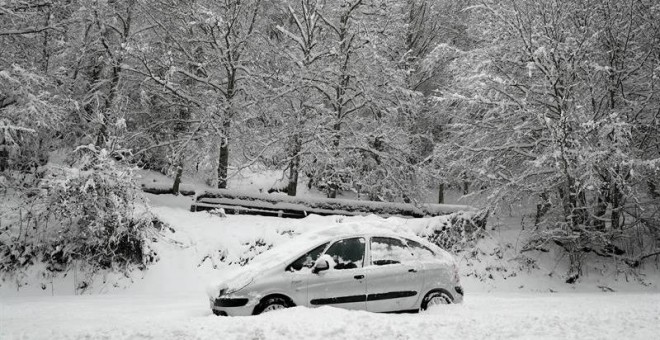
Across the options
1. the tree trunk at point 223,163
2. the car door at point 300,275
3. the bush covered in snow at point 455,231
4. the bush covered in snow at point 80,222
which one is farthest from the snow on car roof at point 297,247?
the tree trunk at point 223,163

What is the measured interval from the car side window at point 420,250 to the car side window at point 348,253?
936 millimetres

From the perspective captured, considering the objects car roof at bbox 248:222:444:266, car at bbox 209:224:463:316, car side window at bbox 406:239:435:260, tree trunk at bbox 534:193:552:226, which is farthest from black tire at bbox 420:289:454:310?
tree trunk at bbox 534:193:552:226

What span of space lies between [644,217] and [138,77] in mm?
18847

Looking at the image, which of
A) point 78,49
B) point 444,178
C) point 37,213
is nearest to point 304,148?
point 444,178

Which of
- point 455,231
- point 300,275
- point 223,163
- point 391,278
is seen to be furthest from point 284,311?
point 223,163

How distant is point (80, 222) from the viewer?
1225cm

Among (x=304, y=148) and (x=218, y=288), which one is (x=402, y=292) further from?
(x=304, y=148)

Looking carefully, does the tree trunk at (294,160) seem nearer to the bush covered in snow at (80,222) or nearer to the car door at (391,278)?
the bush covered in snow at (80,222)

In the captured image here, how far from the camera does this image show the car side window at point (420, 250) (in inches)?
322

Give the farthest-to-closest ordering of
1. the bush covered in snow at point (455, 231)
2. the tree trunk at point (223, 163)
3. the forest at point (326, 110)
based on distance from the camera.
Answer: the tree trunk at point (223, 163) → the bush covered in snow at point (455, 231) → the forest at point (326, 110)

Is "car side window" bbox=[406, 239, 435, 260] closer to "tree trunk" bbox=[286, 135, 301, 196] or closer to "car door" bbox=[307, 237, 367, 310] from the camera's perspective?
"car door" bbox=[307, 237, 367, 310]

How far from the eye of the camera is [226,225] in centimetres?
1513

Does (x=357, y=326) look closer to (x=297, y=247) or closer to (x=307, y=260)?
(x=307, y=260)

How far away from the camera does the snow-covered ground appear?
217 inches
